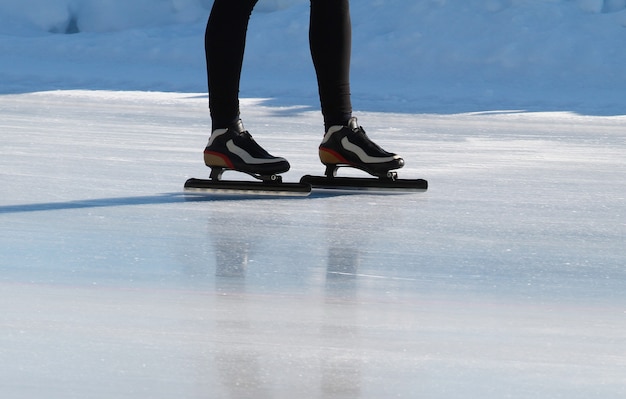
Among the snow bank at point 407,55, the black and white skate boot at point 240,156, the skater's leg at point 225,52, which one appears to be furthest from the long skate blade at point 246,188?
the snow bank at point 407,55

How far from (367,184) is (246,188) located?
298 millimetres

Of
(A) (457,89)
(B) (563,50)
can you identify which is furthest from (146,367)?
(B) (563,50)

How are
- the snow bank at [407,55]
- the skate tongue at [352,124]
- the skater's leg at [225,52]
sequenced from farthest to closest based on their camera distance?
the snow bank at [407,55]
the skate tongue at [352,124]
the skater's leg at [225,52]

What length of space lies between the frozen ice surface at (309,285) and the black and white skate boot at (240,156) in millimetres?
118

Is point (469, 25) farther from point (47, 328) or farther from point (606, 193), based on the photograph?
point (47, 328)

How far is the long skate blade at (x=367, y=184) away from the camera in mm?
3348

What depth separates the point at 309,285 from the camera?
2018 millimetres

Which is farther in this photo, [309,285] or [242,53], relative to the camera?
[242,53]

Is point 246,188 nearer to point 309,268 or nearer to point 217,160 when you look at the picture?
point 217,160

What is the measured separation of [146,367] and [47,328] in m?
0.25

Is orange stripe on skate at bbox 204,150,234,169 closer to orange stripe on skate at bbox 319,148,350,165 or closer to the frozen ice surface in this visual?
the frozen ice surface

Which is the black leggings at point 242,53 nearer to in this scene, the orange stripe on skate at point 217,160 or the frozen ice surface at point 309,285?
the orange stripe on skate at point 217,160

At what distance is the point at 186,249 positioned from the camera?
2.34 meters

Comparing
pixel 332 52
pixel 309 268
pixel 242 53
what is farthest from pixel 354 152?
pixel 309 268
